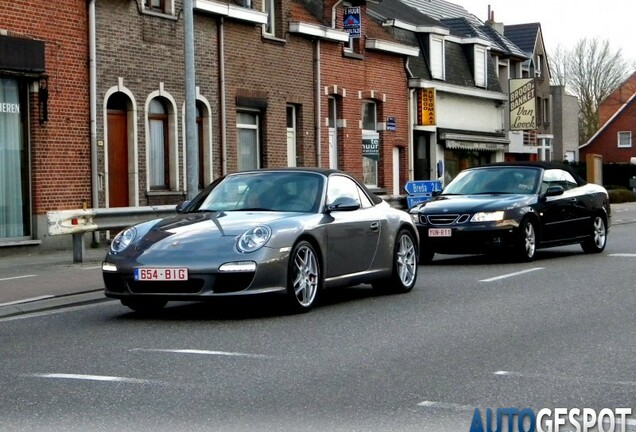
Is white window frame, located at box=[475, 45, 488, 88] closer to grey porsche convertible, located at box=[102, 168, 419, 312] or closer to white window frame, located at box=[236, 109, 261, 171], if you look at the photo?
white window frame, located at box=[236, 109, 261, 171]

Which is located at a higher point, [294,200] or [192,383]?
[294,200]

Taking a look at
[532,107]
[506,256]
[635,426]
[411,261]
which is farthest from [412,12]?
[635,426]

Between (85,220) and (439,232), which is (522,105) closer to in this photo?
(439,232)

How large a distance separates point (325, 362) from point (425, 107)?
32.6 metres

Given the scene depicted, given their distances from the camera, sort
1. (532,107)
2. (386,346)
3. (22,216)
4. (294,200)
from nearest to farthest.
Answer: (386,346), (294,200), (22,216), (532,107)

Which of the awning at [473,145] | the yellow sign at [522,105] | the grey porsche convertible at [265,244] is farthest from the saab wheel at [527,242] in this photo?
the yellow sign at [522,105]

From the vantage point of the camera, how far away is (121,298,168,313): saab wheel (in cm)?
1156

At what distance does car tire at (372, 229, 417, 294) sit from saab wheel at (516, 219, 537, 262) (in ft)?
14.9

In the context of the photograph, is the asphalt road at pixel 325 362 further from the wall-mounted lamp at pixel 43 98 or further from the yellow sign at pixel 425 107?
the yellow sign at pixel 425 107

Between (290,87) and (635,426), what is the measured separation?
25.9m

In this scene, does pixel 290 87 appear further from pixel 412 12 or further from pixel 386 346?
pixel 386 346

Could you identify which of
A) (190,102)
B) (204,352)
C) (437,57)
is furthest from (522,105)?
(204,352)

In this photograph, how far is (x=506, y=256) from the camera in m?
20.0

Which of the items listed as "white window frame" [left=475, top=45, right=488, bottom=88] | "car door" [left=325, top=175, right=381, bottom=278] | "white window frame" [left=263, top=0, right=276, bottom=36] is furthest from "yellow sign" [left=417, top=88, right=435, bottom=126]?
"car door" [left=325, top=175, right=381, bottom=278]
